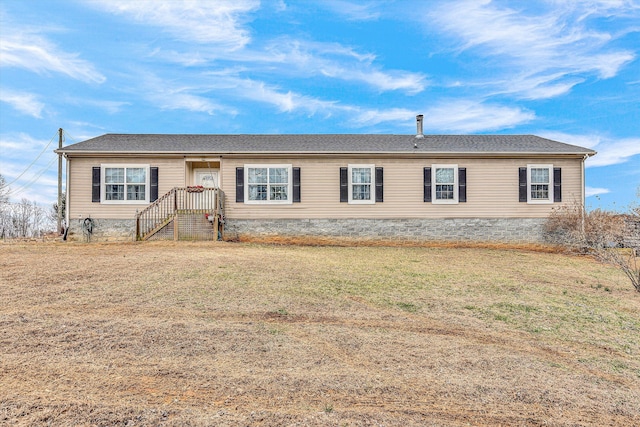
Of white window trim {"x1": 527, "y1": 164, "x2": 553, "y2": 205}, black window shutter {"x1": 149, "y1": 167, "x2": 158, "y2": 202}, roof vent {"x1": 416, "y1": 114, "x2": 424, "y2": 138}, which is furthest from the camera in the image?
roof vent {"x1": 416, "y1": 114, "x2": 424, "y2": 138}

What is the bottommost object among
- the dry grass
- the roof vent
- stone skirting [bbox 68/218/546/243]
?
the dry grass

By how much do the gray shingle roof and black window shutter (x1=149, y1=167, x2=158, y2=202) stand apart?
0.81 metres

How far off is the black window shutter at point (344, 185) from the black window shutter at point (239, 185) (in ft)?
13.3

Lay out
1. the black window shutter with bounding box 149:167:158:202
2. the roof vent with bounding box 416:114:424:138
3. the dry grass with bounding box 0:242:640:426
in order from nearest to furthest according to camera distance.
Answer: the dry grass with bounding box 0:242:640:426 → the black window shutter with bounding box 149:167:158:202 → the roof vent with bounding box 416:114:424:138

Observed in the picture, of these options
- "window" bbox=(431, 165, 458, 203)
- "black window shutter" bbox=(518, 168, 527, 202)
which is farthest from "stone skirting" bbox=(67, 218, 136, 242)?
"black window shutter" bbox=(518, 168, 527, 202)

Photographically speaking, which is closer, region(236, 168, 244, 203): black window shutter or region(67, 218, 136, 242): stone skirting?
region(67, 218, 136, 242): stone skirting

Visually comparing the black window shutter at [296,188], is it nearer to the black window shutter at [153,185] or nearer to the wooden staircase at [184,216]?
the wooden staircase at [184,216]

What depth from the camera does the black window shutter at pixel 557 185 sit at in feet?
57.5

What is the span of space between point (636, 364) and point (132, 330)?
671cm

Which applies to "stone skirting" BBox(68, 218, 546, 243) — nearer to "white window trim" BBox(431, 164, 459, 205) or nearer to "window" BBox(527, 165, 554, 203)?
"white window trim" BBox(431, 164, 459, 205)

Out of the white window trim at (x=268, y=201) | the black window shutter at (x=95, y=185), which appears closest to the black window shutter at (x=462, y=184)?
the white window trim at (x=268, y=201)

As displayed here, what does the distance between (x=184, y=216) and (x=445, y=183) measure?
10.6 m

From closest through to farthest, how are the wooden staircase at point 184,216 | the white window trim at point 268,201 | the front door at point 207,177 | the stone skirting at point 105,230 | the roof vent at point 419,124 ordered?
the wooden staircase at point 184,216 < the stone skirting at point 105,230 < the white window trim at point 268,201 < the front door at point 207,177 < the roof vent at point 419,124

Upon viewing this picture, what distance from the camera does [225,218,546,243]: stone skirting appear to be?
17.5 metres
